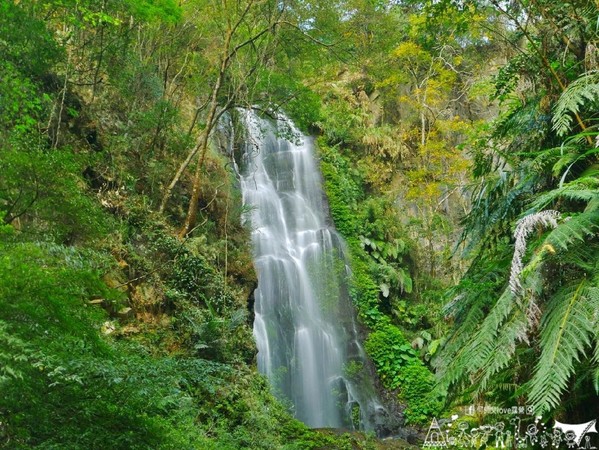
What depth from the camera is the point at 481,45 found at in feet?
66.1

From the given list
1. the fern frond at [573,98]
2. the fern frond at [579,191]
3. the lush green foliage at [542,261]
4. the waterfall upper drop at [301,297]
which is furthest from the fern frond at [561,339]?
the waterfall upper drop at [301,297]

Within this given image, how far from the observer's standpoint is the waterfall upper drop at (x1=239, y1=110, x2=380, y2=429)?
36.2 feet

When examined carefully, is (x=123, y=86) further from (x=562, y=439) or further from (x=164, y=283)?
(x=562, y=439)

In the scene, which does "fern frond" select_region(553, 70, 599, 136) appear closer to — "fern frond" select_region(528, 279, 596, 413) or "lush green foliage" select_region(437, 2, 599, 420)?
"lush green foliage" select_region(437, 2, 599, 420)

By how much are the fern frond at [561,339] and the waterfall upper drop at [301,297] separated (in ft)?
26.9

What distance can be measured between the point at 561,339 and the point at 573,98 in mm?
1605

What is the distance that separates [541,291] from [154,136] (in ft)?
28.1

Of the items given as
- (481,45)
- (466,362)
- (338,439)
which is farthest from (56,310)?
(481,45)

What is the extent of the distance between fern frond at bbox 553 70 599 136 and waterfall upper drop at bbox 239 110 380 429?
286 inches

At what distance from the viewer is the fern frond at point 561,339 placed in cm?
192

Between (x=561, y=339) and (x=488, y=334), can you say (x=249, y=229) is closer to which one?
(x=488, y=334)

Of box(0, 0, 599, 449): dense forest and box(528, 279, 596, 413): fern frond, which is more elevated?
box(0, 0, 599, 449): dense forest

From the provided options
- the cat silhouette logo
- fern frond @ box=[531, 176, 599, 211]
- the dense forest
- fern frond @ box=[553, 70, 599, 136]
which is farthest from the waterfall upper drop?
the cat silhouette logo

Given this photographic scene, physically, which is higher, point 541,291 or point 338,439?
point 541,291
